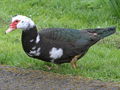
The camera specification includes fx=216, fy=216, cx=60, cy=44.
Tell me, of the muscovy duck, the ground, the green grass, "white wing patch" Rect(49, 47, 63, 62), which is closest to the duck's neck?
the muscovy duck

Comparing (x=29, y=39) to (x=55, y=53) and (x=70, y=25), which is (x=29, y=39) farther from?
(x=70, y=25)

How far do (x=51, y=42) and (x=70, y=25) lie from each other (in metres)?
2.61

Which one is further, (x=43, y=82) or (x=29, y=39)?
(x=29, y=39)

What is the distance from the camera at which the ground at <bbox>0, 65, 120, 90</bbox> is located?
2.70m

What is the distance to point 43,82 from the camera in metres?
2.90

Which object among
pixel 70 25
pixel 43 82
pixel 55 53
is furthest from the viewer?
pixel 70 25

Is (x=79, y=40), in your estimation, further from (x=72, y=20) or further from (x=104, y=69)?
(x=72, y=20)

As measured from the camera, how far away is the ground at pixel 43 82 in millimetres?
2703

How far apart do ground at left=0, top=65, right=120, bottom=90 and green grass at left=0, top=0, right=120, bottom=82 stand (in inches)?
14.9

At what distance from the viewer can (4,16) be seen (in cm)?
621

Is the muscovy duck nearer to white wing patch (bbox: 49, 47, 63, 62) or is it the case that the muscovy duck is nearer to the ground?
white wing patch (bbox: 49, 47, 63, 62)

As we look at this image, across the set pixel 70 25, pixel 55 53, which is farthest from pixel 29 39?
pixel 70 25

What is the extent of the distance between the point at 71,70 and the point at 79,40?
52cm

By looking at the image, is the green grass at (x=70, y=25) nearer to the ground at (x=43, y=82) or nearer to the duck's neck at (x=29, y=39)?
the ground at (x=43, y=82)
